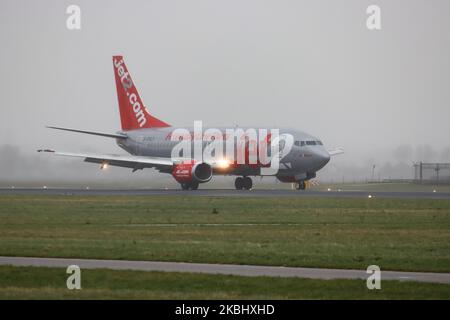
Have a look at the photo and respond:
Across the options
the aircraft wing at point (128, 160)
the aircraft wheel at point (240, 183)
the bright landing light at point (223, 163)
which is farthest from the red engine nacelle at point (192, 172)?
the aircraft wheel at point (240, 183)

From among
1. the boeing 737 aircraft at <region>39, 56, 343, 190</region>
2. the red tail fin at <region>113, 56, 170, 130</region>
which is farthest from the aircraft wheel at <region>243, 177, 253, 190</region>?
the red tail fin at <region>113, 56, 170, 130</region>

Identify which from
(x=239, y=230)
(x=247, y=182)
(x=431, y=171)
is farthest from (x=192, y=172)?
(x=431, y=171)

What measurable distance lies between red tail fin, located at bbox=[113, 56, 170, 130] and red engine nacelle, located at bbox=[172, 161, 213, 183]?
11.3 metres

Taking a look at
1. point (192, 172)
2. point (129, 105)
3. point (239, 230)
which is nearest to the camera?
point (239, 230)

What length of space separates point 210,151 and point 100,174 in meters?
25.9

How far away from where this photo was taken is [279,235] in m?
37.6

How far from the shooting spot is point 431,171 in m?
101

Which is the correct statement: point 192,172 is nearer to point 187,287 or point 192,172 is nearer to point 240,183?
point 240,183

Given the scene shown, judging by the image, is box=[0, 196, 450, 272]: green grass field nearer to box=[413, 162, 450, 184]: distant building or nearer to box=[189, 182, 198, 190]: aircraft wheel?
box=[189, 182, 198, 190]: aircraft wheel

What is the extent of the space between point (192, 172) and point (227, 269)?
143 ft

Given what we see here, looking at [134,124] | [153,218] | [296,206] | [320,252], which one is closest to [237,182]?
[134,124]

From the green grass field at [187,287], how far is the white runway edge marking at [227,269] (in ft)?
3.33

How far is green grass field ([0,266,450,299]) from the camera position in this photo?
22.8 metres
